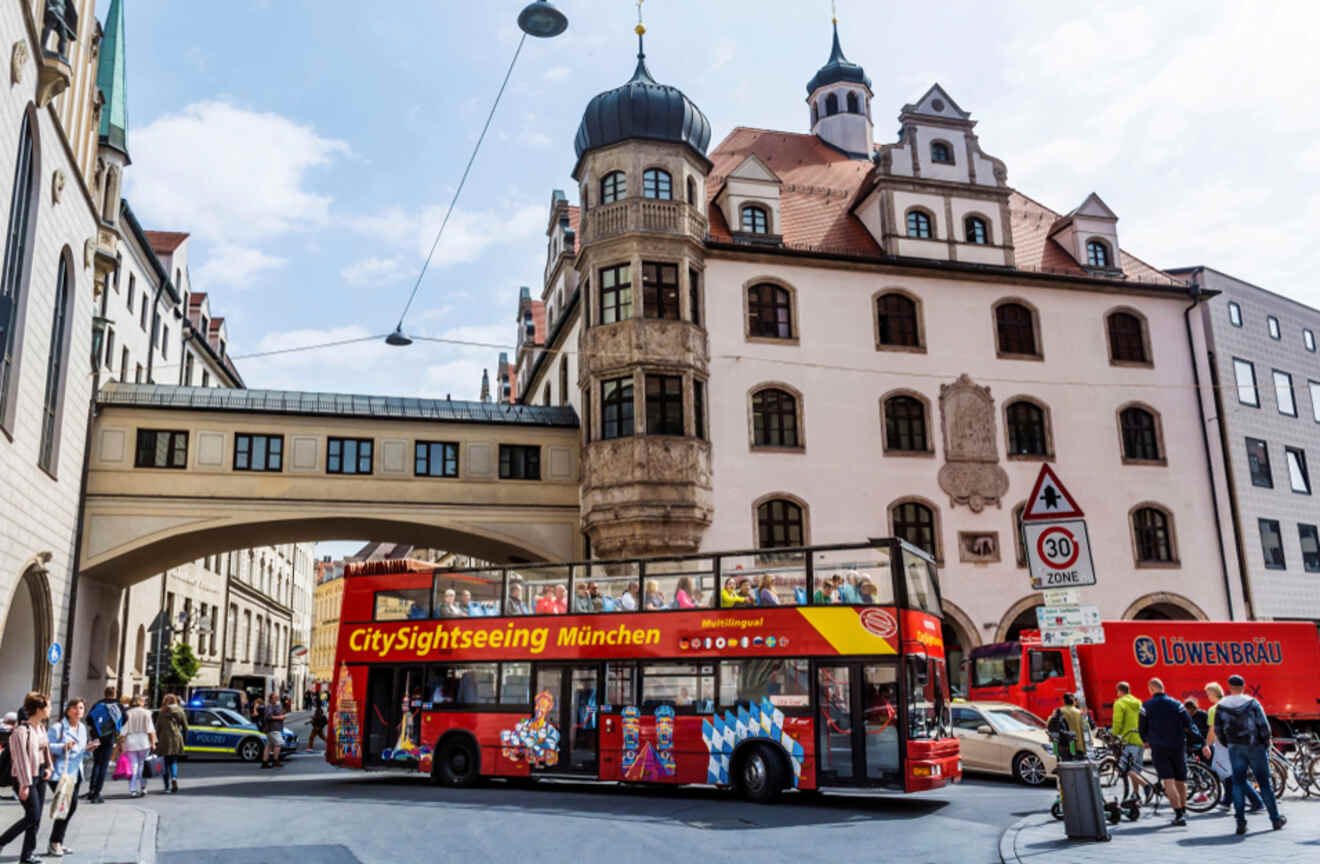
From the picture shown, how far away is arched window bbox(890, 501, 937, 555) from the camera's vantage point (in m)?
31.5

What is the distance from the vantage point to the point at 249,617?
60.9m

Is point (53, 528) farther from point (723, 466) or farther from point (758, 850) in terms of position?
point (758, 850)

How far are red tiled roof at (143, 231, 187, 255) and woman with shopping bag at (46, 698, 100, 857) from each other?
36310mm

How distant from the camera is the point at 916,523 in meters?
31.8

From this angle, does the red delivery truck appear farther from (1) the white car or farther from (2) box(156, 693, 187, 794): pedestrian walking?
(2) box(156, 693, 187, 794): pedestrian walking

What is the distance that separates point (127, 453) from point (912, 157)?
23813mm

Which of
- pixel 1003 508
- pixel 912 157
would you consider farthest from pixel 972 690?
pixel 912 157

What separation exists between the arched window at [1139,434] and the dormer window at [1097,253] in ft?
16.6

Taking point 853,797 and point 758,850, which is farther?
point 853,797

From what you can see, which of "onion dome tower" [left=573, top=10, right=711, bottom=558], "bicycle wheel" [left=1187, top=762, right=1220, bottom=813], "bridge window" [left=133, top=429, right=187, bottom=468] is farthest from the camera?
"bridge window" [left=133, top=429, right=187, bottom=468]

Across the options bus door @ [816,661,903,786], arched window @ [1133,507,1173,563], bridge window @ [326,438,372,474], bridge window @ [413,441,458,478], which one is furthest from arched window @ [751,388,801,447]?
bus door @ [816,661,903,786]

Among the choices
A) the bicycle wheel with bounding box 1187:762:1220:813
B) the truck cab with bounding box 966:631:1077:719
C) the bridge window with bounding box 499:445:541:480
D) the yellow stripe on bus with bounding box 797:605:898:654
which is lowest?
the bicycle wheel with bounding box 1187:762:1220:813

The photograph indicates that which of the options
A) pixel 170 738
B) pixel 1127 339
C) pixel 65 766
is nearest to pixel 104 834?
pixel 65 766

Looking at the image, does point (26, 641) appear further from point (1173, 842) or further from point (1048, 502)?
point (1173, 842)
